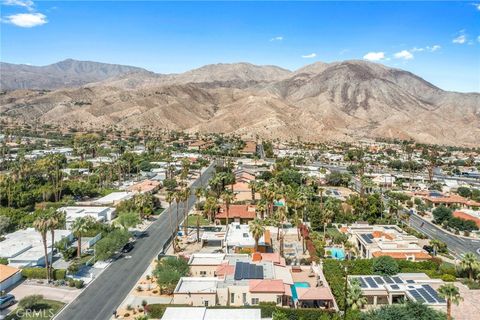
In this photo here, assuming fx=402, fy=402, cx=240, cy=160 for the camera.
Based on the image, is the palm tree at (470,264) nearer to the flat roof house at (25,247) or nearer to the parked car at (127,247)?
the parked car at (127,247)

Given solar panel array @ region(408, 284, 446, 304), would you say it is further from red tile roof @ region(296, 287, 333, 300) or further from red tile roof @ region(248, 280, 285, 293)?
red tile roof @ region(248, 280, 285, 293)

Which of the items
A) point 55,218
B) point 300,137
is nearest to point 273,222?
point 55,218

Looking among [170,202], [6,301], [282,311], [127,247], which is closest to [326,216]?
[170,202]

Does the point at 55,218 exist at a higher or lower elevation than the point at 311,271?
higher

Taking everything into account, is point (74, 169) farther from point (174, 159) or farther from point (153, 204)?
point (153, 204)

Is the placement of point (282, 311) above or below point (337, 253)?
above

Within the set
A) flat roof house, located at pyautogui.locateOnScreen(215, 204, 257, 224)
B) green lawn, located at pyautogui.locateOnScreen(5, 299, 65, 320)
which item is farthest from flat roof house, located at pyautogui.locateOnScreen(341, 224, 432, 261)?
green lawn, located at pyautogui.locateOnScreen(5, 299, 65, 320)

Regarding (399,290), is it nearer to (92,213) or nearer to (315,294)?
(315,294)
